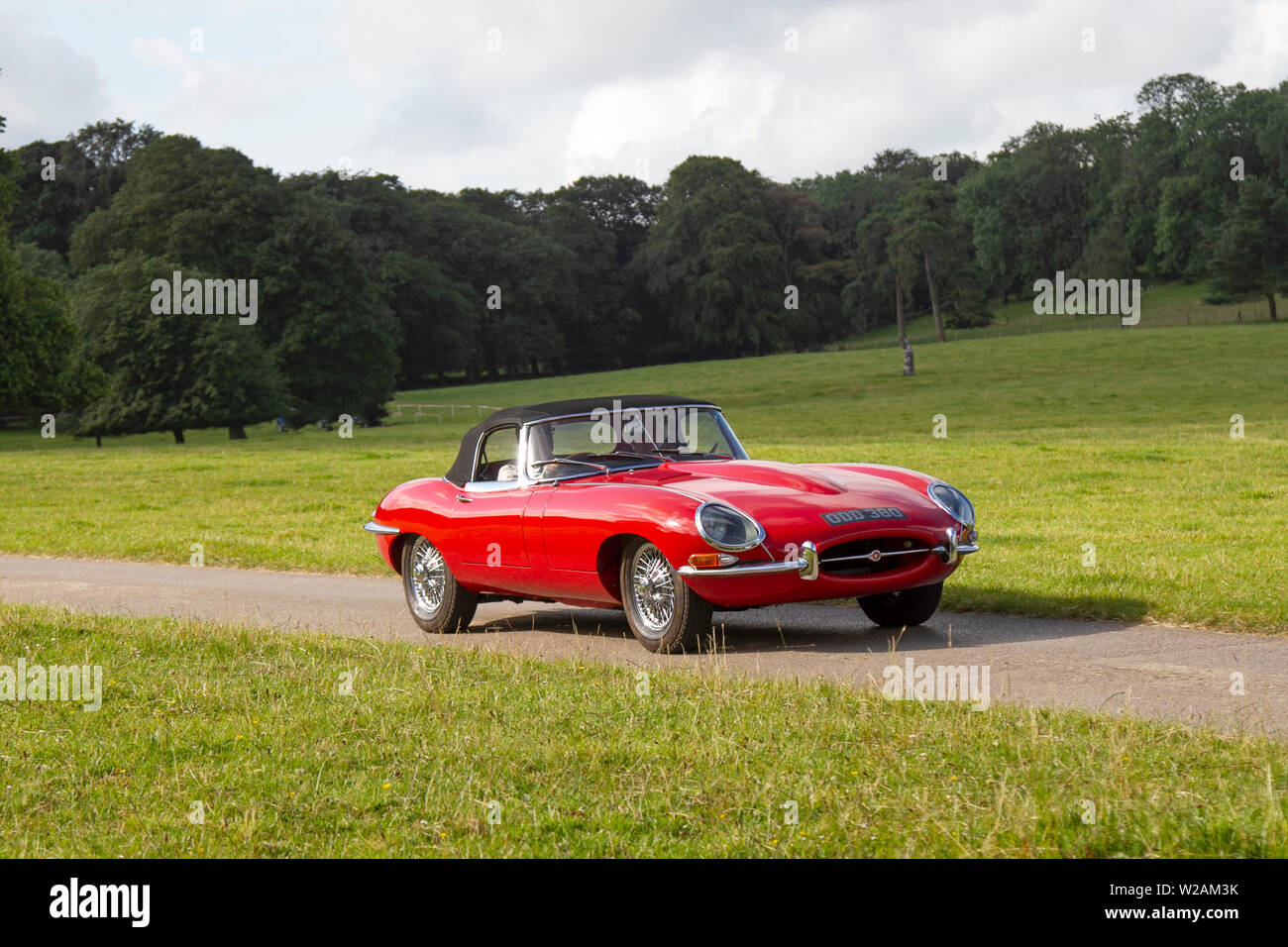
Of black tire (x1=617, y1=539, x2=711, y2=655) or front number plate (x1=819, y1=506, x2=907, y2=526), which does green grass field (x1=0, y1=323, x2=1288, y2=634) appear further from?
black tire (x1=617, y1=539, x2=711, y2=655)

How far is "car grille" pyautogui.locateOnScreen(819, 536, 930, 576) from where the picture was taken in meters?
8.70

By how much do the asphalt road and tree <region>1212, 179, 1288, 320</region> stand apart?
281 feet

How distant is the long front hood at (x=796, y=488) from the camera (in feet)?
28.8

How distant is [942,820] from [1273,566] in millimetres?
7708

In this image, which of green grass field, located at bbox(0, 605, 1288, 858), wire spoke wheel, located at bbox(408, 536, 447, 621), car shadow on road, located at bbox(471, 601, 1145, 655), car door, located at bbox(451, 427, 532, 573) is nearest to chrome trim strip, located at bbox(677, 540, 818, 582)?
car shadow on road, located at bbox(471, 601, 1145, 655)

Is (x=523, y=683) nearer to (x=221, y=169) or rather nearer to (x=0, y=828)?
(x=0, y=828)

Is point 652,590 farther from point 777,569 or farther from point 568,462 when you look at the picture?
point 568,462

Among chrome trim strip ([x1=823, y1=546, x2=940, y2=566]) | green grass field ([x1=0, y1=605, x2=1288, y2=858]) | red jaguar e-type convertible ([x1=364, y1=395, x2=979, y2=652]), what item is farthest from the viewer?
chrome trim strip ([x1=823, y1=546, x2=940, y2=566])

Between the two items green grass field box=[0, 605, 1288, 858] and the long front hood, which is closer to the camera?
green grass field box=[0, 605, 1288, 858]

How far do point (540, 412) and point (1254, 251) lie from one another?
8882 cm

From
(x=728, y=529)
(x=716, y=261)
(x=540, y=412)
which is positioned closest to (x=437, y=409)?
(x=716, y=261)

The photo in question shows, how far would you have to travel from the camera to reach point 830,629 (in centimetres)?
980

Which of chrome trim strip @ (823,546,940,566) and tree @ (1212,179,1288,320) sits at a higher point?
tree @ (1212,179,1288,320)

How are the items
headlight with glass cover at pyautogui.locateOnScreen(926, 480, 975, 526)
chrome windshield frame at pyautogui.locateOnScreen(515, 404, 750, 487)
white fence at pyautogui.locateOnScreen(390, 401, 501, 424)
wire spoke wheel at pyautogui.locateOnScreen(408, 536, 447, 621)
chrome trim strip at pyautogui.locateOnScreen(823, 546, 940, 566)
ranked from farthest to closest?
white fence at pyautogui.locateOnScreen(390, 401, 501, 424) → wire spoke wheel at pyautogui.locateOnScreen(408, 536, 447, 621) → chrome windshield frame at pyautogui.locateOnScreen(515, 404, 750, 487) → headlight with glass cover at pyautogui.locateOnScreen(926, 480, 975, 526) → chrome trim strip at pyautogui.locateOnScreen(823, 546, 940, 566)
